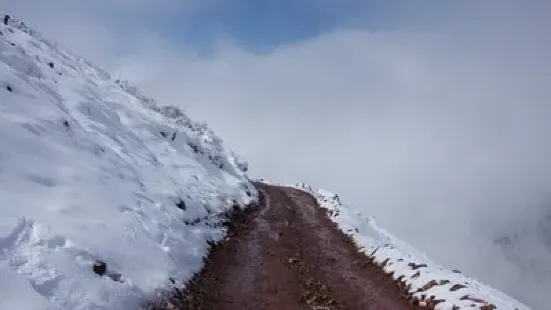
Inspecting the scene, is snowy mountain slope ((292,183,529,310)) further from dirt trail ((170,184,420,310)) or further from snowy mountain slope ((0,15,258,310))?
snowy mountain slope ((0,15,258,310))

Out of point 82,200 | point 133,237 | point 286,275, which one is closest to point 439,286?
point 286,275

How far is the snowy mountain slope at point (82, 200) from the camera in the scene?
12.5 metres

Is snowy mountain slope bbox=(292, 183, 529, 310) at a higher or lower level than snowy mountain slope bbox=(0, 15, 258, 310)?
higher

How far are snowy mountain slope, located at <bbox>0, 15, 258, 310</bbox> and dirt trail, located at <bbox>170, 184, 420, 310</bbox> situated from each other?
1312mm

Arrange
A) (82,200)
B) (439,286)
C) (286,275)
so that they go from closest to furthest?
(82,200), (439,286), (286,275)

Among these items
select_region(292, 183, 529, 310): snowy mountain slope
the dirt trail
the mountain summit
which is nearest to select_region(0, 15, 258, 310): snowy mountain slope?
the mountain summit

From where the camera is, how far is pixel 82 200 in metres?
17.4

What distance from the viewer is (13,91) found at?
72.1ft

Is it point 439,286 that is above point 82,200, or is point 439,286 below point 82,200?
above

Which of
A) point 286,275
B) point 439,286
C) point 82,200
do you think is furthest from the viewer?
point 286,275

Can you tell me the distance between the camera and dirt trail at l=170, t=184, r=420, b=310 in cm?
1791

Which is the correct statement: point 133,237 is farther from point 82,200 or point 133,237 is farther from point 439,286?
point 439,286

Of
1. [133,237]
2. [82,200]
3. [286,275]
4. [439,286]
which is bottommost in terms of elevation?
[133,237]

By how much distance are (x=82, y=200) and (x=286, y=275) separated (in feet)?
32.0
